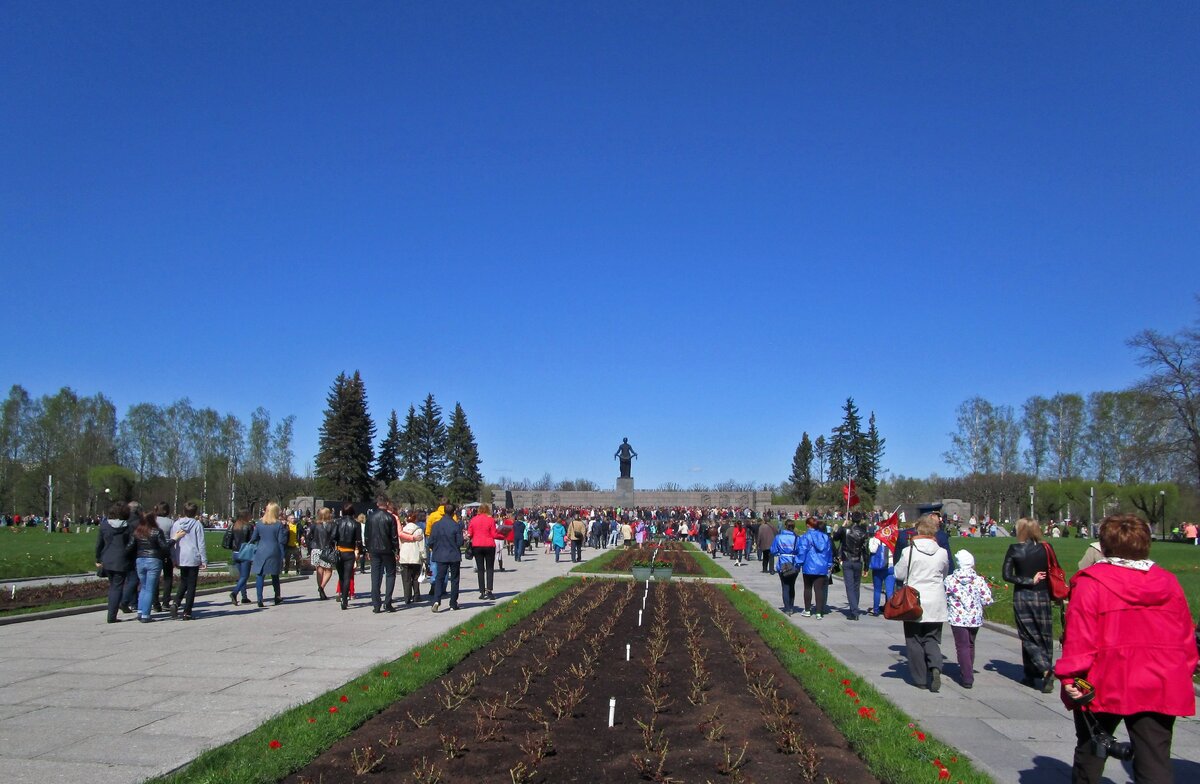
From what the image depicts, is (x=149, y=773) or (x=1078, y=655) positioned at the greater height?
(x=1078, y=655)

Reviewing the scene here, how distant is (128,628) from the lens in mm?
11828

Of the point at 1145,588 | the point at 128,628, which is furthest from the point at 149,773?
the point at 128,628

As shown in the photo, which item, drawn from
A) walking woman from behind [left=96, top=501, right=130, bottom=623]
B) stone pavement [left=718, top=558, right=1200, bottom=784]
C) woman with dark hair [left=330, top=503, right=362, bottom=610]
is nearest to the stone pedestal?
woman with dark hair [left=330, top=503, right=362, bottom=610]

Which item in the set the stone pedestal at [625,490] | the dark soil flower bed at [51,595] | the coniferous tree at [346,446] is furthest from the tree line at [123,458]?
the dark soil flower bed at [51,595]

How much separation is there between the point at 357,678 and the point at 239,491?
7396 centimetres

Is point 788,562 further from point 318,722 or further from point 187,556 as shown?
point 318,722

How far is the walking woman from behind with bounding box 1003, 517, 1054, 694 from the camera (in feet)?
29.1

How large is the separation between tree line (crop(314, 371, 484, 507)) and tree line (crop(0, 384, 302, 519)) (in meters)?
7.75

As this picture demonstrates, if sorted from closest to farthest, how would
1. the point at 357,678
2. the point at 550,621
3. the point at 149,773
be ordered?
the point at 149,773
the point at 357,678
the point at 550,621

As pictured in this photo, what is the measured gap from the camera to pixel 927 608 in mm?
8664

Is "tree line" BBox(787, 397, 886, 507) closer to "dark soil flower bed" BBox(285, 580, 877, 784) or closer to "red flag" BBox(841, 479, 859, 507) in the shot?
"red flag" BBox(841, 479, 859, 507)

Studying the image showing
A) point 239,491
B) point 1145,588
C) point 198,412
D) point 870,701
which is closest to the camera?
point 1145,588

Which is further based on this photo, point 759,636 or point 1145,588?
point 759,636

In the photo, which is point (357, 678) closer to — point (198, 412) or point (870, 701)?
point (870, 701)
